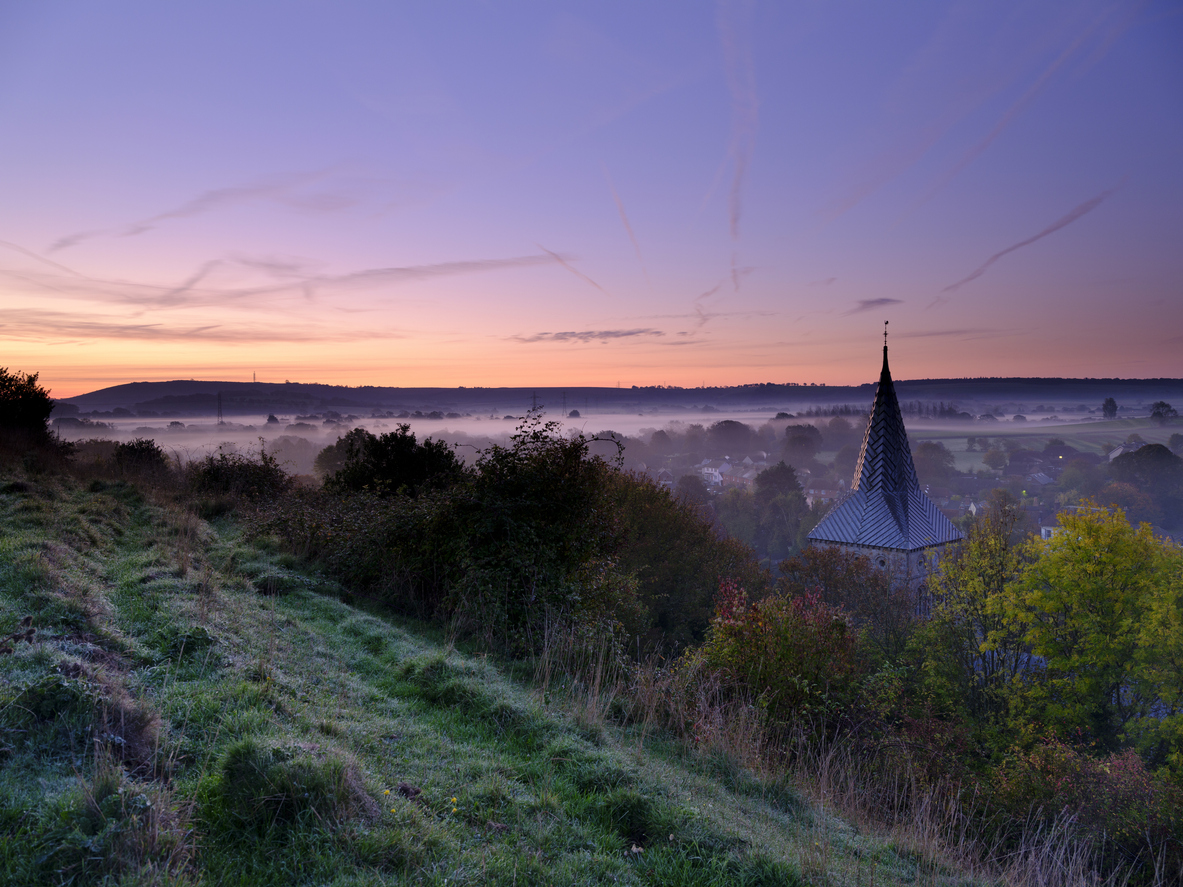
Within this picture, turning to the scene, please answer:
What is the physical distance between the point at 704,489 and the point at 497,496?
67131 millimetres

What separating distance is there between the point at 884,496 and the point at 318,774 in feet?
139

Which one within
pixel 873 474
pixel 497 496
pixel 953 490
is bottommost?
pixel 953 490

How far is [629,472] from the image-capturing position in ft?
97.4

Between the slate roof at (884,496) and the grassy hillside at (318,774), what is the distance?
3800 cm

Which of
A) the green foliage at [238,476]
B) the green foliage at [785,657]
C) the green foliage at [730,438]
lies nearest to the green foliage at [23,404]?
the green foliage at [238,476]

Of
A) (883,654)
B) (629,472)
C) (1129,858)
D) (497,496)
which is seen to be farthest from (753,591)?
(497,496)

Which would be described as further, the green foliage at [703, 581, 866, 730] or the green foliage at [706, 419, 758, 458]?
the green foliage at [706, 419, 758, 458]

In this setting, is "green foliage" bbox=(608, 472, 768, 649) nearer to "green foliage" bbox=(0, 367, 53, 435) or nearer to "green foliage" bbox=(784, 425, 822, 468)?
"green foliage" bbox=(0, 367, 53, 435)

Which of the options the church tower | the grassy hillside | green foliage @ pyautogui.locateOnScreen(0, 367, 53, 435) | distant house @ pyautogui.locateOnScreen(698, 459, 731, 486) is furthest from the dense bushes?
distant house @ pyautogui.locateOnScreen(698, 459, 731, 486)

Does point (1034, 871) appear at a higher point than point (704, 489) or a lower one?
higher

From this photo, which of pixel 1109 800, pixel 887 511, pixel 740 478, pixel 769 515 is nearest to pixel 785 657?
pixel 1109 800

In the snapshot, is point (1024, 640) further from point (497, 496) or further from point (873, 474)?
point (497, 496)

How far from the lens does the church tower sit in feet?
125

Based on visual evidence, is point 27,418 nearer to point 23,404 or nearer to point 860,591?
point 23,404
